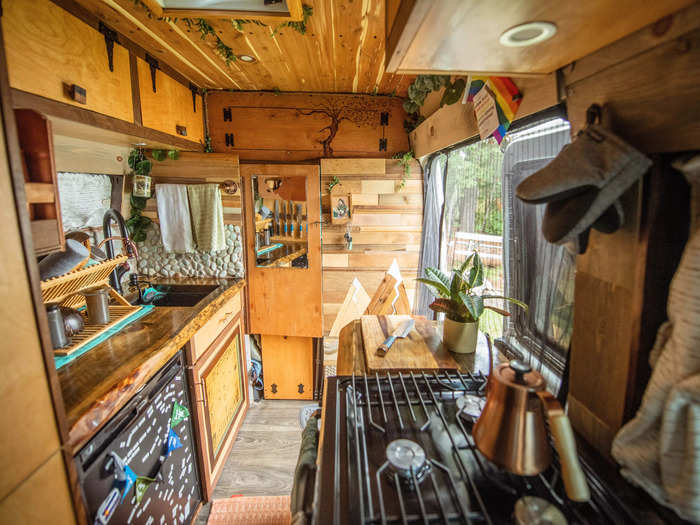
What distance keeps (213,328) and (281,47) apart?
5.64 feet

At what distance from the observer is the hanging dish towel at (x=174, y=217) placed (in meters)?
2.50

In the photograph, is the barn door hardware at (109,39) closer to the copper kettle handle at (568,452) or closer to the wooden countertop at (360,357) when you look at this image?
the wooden countertop at (360,357)

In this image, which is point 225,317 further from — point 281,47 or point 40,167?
point 281,47

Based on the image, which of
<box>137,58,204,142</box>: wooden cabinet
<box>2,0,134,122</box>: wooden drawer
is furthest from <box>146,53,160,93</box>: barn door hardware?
<box>2,0,134,122</box>: wooden drawer

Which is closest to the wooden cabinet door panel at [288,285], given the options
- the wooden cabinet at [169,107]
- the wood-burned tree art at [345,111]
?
the wood-burned tree art at [345,111]

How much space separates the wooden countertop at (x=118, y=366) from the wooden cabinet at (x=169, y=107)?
3.74ft

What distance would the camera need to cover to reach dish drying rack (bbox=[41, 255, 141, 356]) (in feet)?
4.12

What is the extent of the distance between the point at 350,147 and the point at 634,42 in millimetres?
2229

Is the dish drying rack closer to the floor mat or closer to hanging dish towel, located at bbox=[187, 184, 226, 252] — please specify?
hanging dish towel, located at bbox=[187, 184, 226, 252]

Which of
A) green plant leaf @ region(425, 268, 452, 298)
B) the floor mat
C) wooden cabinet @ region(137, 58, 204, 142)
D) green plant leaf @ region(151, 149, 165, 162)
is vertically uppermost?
wooden cabinet @ region(137, 58, 204, 142)

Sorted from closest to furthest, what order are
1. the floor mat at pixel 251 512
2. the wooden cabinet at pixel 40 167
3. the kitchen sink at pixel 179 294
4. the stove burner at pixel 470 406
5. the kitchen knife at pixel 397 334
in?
the stove burner at pixel 470 406 → the wooden cabinet at pixel 40 167 → the kitchen knife at pixel 397 334 → the floor mat at pixel 251 512 → the kitchen sink at pixel 179 294

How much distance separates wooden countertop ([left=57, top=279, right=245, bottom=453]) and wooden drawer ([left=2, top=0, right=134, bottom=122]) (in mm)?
1021

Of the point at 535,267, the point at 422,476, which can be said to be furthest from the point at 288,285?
the point at 422,476

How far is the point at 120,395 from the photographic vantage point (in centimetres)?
112
